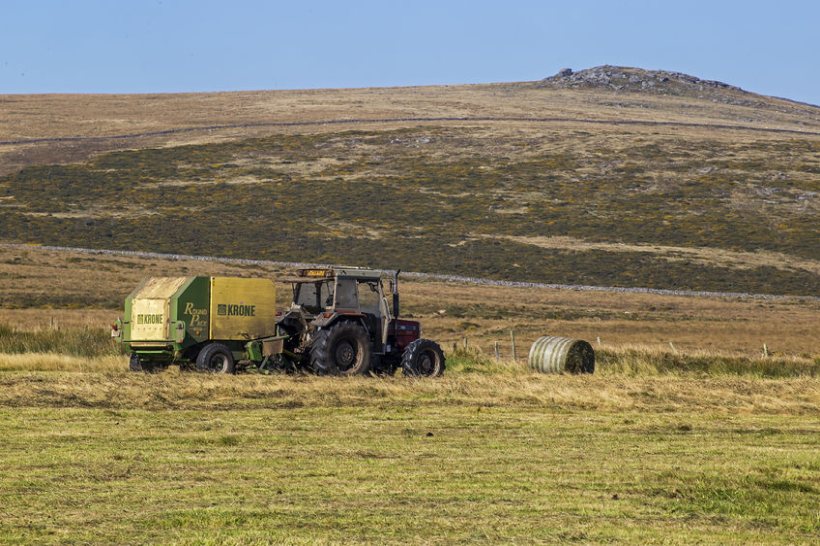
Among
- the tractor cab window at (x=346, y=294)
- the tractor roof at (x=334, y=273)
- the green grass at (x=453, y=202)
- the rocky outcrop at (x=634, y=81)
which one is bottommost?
the tractor cab window at (x=346, y=294)

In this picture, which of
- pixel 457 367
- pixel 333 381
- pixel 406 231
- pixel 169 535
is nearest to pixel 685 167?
pixel 406 231

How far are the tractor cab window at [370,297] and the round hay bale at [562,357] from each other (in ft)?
12.1

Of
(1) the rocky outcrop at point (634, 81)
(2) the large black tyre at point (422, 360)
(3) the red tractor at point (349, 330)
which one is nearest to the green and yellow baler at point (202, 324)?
(3) the red tractor at point (349, 330)

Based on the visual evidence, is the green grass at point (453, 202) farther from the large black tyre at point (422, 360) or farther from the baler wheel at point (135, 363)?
the baler wheel at point (135, 363)

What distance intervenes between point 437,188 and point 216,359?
200 feet

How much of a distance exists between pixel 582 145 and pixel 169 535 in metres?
90.6

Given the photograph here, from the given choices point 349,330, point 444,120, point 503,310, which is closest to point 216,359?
point 349,330

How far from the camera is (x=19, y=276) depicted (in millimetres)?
53438

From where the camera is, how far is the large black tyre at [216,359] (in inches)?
971

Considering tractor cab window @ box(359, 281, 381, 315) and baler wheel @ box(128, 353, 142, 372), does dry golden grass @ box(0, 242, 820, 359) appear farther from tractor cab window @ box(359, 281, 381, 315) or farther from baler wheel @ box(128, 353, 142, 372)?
baler wheel @ box(128, 353, 142, 372)

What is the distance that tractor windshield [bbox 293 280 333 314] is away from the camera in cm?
2559

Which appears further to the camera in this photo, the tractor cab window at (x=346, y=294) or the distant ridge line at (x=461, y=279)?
the distant ridge line at (x=461, y=279)

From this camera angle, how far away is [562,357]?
26.5m

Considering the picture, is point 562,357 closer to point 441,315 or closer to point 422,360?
point 422,360
